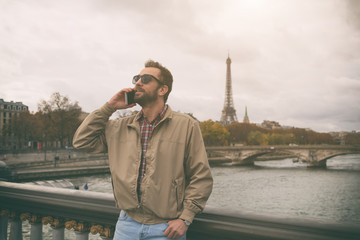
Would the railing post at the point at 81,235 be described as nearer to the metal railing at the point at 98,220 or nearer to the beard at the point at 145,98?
the metal railing at the point at 98,220

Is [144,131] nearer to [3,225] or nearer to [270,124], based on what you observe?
[3,225]

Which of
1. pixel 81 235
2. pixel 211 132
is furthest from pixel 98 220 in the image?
pixel 211 132

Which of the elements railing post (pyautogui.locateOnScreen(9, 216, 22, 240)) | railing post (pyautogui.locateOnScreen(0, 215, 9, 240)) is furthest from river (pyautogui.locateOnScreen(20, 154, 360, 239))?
railing post (pyautogui.locateOnScreen(9, 216, 22, 240))

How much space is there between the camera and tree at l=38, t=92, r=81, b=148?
107ft

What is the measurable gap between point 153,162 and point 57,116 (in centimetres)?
3378

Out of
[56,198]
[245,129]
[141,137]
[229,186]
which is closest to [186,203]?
[141,137]

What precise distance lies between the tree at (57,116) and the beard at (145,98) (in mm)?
33520

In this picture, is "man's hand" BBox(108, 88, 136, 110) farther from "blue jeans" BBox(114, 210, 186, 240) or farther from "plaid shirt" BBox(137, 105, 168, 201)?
"blue jeans" BBox(114, 210, 186, 240)

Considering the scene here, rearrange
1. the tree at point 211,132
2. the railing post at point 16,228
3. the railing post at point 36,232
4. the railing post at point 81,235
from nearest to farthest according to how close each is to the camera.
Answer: the railing post at point 81,235, the railing post at point 36,232, the railing post at point 16,228, the tree at point 211,132

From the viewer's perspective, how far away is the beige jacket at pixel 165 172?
1324 mm

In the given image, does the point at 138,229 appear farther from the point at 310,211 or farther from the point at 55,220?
the point at 310,211

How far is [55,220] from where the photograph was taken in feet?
5.74

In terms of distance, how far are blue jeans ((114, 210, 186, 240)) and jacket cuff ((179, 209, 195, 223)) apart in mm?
111

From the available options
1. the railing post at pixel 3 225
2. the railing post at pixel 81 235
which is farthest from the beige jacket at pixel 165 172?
the railing post at pixel 3 225
